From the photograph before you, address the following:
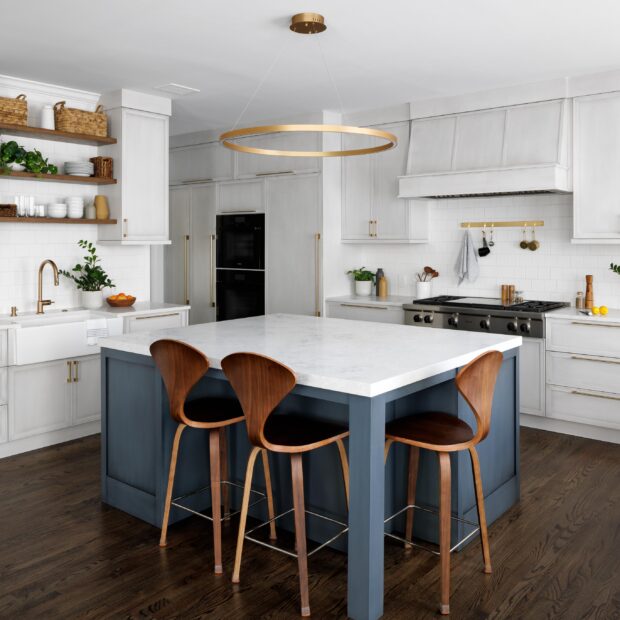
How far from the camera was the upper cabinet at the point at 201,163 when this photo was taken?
7.05 m

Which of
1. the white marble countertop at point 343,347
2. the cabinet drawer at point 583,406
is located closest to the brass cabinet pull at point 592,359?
the cabinet drawer at point 583,406

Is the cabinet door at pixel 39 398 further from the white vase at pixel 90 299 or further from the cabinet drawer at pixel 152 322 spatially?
the white vase at pixel 90 299

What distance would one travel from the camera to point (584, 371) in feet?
16.2

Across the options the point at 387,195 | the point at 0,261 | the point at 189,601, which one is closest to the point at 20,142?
the point at 0,261

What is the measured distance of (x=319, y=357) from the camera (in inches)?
117

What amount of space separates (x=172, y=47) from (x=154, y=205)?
67.8 inches

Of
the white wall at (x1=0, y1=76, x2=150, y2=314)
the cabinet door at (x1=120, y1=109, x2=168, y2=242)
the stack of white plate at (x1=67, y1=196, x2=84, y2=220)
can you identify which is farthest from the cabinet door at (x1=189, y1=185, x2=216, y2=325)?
the stack of white plate at (x1=67, y1=196, x2=84, y2=220)

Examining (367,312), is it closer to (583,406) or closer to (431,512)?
(583,406)

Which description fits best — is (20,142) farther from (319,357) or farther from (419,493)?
(419,493)

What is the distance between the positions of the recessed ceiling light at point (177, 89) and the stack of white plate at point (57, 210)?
1.25 meters

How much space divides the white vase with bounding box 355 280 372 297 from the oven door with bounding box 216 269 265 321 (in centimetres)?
100

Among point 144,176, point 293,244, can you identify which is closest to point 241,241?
point 293,244

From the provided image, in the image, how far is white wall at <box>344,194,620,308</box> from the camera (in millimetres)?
5465

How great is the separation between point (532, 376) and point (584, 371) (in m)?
0.40
